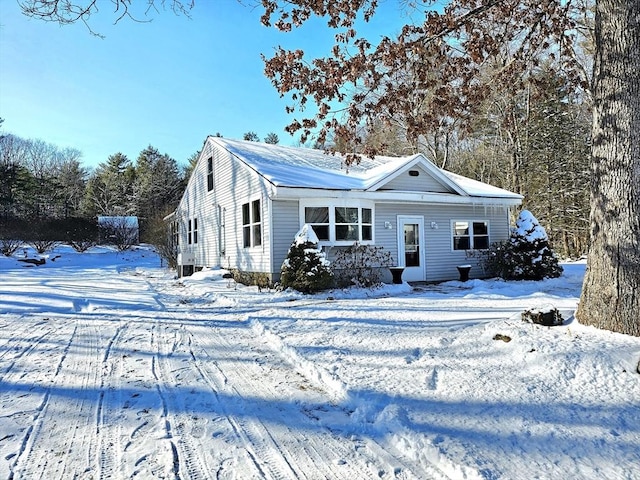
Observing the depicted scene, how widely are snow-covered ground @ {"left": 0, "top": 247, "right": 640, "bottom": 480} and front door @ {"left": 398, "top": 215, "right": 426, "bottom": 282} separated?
20.9 feet

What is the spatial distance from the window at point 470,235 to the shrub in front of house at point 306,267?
5.81 meters


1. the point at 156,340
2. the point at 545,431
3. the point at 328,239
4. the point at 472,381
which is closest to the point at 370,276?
the point at 328,239

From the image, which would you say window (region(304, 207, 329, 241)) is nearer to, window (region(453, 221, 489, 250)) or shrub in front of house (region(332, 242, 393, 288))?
shrub in front of house (region(332, 242, 393, 288))

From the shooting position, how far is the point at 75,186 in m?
49.3

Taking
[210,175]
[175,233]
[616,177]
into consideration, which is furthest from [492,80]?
[175,233]

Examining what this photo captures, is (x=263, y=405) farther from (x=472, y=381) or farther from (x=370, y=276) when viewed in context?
(x=370, y=276)

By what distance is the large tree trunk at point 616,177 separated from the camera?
14.2 ft

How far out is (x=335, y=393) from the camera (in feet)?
12.6

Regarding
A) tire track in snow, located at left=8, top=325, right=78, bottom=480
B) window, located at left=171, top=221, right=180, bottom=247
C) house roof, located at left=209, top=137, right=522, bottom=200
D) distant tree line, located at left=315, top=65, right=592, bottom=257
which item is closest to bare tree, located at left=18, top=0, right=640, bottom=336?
house roof, located at left=209, top=137, right=522, bottom=200

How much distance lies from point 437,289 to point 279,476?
9.39 metres

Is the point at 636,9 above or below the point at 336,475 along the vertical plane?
above

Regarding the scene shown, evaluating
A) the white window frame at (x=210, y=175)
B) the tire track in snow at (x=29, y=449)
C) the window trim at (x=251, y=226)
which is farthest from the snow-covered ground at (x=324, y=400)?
the white window frame at (x=210, y=175)

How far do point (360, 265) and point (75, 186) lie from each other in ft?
159

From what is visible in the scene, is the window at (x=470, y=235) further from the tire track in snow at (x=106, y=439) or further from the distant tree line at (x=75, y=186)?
the distant tree line at (x=75, y=186)
